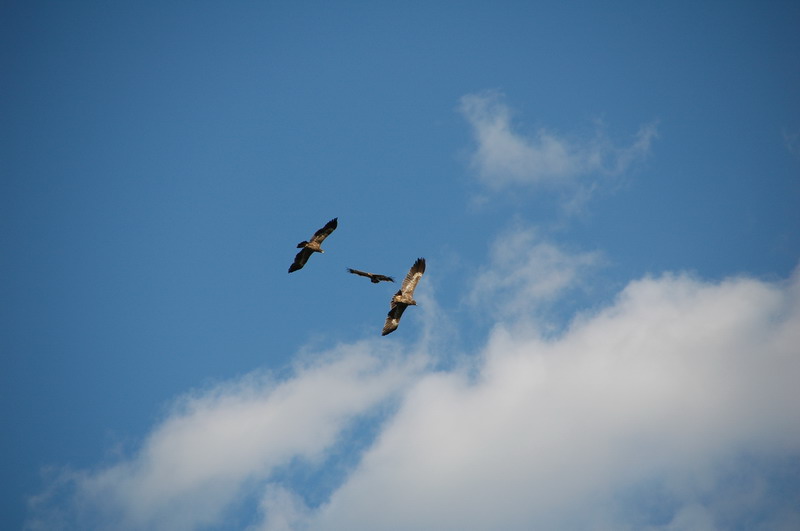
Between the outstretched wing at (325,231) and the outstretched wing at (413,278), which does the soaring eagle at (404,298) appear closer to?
the outstretched wing at (413,278)

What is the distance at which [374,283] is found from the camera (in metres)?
47.6

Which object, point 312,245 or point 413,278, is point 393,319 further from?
point 312,245

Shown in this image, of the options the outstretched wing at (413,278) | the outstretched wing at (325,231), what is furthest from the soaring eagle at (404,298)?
the outstretched wing at (325,231)

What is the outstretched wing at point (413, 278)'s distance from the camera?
159 feet

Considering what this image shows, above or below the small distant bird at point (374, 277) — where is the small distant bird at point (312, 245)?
above

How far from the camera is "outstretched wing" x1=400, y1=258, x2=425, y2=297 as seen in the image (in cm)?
4859

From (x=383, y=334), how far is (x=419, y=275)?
174 inches

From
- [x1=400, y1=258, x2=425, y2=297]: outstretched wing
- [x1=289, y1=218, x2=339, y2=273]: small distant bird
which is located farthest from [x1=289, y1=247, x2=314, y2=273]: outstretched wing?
[x1=400, y1=258, x2=425, y2=297]: outstretched wing

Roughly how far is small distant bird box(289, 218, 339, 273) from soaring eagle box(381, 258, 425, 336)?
5.92m

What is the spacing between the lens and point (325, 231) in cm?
5012

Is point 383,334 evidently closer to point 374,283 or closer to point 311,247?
point 374,283

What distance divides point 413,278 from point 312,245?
701cm

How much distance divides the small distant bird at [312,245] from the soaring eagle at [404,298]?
592 cm

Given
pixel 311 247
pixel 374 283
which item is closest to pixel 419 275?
pixel 374 283
